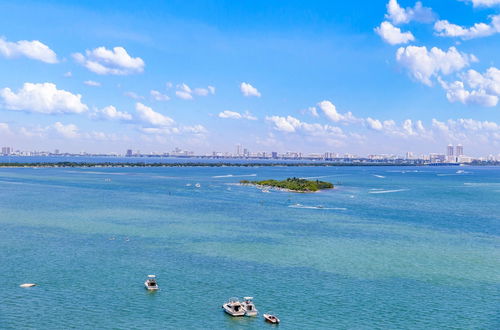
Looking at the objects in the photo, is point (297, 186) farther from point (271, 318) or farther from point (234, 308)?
point (271, 318)

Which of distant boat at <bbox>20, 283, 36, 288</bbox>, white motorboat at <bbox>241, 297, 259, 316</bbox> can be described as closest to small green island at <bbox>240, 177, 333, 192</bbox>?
white motorboat at <bbox>241, 297, 259, 316</bbox>

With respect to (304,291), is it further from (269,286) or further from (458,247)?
(458,247)

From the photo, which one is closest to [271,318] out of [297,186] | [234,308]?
[234,308]

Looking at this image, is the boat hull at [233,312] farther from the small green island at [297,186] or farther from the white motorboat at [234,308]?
the small green island at [297,186]

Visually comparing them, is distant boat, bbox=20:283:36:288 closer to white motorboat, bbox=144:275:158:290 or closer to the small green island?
white motorboat, bbox=144:275:158:290

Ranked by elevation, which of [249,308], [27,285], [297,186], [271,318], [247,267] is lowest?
[271,318]
